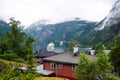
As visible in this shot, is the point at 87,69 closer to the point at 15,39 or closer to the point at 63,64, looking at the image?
the point at 63,64

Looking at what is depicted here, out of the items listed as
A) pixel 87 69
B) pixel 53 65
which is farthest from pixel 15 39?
pixel 87 69

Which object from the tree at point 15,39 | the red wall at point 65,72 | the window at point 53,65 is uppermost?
the tree at point 15,39

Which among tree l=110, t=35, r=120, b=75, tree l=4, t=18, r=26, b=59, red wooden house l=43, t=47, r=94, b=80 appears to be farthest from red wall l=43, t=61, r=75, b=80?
tree l=4, t=18, r=26, b=59

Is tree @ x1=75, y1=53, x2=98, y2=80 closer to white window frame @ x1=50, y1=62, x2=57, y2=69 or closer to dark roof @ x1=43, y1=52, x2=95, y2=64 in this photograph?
dark roof @ x1=43, y1=52, x2=95, y2=64

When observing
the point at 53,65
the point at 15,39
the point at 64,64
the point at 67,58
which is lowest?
the point at 53,65

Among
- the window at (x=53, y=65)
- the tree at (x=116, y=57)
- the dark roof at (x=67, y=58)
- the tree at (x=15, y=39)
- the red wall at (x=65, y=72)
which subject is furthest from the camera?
the tree at (x=15, y=39)

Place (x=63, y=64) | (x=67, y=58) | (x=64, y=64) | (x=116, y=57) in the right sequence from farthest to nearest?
(x=116, y=57) → (x=67, y=58) → (x=63, y=64) → (x=64, y=64)

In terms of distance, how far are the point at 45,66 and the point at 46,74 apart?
4.81 m

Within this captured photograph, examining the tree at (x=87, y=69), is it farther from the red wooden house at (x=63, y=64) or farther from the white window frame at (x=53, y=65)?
the white window frame at (x=53, y=65)

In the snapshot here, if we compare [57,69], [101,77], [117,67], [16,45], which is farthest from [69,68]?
[16,45]

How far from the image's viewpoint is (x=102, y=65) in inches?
1857

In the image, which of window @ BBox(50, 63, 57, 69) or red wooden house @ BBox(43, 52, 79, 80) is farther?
window @ BBox(50, 63, 57, 69)

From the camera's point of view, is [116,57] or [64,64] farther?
[116,57]

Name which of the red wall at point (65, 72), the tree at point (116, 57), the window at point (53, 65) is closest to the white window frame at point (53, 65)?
the window at point (53, 65)
